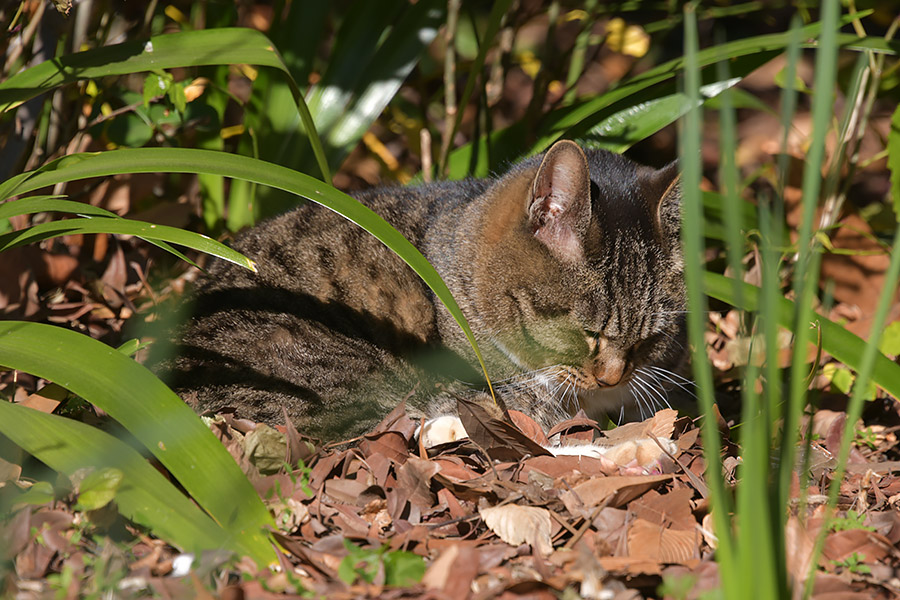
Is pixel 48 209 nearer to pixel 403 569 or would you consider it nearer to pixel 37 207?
pixel 37 207

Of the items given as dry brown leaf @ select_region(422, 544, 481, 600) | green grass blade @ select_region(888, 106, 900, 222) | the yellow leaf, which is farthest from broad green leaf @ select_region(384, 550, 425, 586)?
the yellow leaf

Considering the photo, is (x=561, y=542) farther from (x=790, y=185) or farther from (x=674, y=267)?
(x=790, y=185)

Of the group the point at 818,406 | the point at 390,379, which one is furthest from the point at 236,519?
the point at 818,406

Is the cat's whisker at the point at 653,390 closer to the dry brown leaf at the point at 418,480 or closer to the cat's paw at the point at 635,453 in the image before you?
the cat's paw at the point at 635,453

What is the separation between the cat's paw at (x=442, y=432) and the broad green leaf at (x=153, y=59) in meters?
0.77

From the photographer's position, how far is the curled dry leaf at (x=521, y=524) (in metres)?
1.72

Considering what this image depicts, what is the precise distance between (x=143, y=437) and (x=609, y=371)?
48.8 inches

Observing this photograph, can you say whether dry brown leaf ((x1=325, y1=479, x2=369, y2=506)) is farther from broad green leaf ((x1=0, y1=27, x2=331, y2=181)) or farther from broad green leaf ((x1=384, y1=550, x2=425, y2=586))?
broad green leaf ((x1=0, y1=27, x2=331, y2=181))

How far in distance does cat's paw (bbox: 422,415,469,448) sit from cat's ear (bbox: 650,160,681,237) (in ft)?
2.60

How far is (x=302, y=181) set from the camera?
195 centimetres

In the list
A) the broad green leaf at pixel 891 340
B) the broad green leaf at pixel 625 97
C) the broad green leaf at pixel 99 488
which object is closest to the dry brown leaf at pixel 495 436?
the broad green leaf at pixel 99 488

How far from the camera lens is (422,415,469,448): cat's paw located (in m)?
2.17

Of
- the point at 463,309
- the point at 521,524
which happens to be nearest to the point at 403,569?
the point at 521,524

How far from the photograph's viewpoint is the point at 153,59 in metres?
2.20
